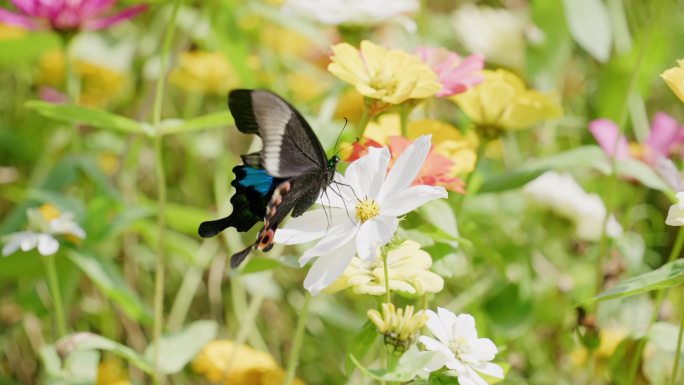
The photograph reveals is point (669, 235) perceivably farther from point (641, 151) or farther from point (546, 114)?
point (546, 114)

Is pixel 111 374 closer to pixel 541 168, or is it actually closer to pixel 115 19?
pixel 115 19

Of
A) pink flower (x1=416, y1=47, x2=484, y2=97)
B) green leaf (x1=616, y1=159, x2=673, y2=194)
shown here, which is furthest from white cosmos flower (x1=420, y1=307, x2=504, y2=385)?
green leaf (x1=616, y1=159, x2=673, y2=194)


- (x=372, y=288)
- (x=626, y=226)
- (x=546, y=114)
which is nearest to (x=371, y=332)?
(x=372, y=288)

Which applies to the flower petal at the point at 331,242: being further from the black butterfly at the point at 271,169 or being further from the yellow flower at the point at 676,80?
the yellow flower at the point at 676,80

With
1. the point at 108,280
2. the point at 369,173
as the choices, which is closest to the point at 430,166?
the point at 369,173

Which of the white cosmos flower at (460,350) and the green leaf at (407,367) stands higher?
the green leaf at (407,367)

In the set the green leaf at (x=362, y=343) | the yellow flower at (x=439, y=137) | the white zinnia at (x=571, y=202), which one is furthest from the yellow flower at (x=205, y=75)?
the green leaf at (x=362, y=343)
